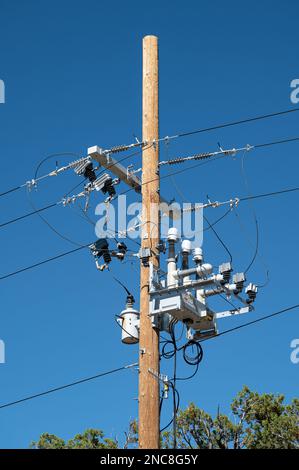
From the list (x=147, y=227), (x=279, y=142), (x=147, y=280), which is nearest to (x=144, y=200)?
(x=147, y=227)

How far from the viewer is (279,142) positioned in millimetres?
16141

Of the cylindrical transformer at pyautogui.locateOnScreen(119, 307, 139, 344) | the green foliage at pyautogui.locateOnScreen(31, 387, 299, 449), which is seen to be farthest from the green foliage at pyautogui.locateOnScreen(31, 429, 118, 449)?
the cylindrical transformer at pyautogui.locateOnScreen(119, 307, 139, 344)

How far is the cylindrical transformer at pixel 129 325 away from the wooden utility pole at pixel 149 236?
47cm

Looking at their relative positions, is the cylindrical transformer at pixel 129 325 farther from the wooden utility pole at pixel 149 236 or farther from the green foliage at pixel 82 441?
the green foliage at pixel 82 441

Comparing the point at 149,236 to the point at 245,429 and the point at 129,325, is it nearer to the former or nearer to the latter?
the point at 129,325

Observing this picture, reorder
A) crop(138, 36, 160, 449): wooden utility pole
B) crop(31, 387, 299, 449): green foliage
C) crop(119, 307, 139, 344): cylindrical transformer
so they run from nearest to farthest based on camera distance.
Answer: crop(138, 36, 160, 449): wooden utility pole → crop(119, 307, 139, 344): cylindrical transformer → crop(31, 387, 299, 449): green foliage

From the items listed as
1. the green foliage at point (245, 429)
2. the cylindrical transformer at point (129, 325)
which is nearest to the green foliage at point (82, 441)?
the green foliage at point (245, 429)

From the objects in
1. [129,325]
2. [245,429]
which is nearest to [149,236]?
[129,325]

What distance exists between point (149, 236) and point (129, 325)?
1.30m

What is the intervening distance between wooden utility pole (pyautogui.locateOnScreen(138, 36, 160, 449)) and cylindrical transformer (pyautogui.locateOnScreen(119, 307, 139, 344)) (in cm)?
47

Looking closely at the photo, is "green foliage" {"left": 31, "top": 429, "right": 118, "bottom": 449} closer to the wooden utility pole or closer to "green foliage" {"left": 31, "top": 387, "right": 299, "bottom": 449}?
"green foliage" {"left": 31, "top": 387, "right": 299, "bottom": 449}

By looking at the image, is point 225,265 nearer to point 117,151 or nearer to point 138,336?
point 138,336

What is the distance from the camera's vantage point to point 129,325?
1430cm

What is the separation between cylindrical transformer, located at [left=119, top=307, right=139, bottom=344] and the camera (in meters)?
14.2
